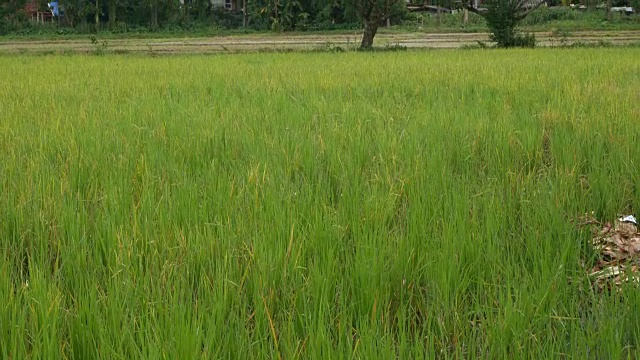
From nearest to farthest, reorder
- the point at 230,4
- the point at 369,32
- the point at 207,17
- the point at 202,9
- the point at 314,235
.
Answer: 1. the point at 314,235
2. the point at 369,32
3. the point at 202,9
4. the point at 207,17
5. the point at 230,4

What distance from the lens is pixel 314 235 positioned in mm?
1690

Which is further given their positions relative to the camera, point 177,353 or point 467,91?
point 467,91

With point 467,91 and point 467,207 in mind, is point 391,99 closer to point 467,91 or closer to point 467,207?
point 467,91

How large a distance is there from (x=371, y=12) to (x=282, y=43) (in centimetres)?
456

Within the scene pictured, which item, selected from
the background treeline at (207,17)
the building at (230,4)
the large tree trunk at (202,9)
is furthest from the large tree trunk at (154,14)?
the building at (230,4)

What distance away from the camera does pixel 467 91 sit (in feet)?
18.6

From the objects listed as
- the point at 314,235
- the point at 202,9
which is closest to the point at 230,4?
the point at 202,9

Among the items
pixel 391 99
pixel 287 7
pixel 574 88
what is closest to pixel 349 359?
pixel 391 99

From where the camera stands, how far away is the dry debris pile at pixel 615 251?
1532 mm

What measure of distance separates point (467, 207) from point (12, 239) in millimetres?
1315

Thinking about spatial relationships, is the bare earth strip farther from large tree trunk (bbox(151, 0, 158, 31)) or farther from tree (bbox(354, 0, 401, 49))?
large tree trunk (bbox(151, 0, 158, 31))

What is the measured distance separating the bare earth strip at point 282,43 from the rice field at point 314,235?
1559 centimetres

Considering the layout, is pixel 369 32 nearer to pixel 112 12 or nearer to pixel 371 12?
pixel 371 12

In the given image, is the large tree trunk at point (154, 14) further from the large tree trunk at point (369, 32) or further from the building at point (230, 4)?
the large tree trunk at point (369, 32)
